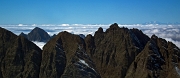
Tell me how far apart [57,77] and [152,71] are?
138ft

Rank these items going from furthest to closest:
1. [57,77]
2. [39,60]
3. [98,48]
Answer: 1. [98,48]
2. [39,60]
3. [57,77]

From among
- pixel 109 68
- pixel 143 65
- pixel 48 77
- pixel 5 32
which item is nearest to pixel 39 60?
pixel 48 77

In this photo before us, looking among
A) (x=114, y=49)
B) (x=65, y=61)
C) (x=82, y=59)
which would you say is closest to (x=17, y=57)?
(x=65, y=61)

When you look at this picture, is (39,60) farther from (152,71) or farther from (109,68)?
(152,71)

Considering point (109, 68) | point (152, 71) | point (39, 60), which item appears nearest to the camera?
point (152, 71)

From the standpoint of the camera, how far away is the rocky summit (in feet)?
452

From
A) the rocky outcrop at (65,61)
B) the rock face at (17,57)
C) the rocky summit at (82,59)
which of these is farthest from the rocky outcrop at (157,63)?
the rock face at (17,57)

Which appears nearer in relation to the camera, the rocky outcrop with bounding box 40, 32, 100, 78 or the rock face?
the rocky outcrop with bounding box 40, 32, 100, 78

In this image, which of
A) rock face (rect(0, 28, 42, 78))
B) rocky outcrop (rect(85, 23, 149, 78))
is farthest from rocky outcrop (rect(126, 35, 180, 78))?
rock face (rect(0, 28, 42, 78))

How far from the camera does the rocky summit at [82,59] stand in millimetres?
137625

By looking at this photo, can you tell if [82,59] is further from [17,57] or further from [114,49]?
[17,57]

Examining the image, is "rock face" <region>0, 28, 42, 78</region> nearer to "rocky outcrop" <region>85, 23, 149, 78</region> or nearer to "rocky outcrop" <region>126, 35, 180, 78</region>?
"rocky outcrop" <region>85, 23, 149, 78</region>

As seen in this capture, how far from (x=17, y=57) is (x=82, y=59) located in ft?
100

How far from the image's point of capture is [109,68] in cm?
16500
